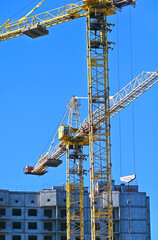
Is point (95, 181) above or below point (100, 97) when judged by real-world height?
below

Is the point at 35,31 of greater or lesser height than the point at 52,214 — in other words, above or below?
above

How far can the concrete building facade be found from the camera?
5433 inches

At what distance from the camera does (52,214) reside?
5502 inches

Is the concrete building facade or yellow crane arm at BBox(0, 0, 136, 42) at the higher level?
yellow crane arm at BBox(0, 0, 136, 42)

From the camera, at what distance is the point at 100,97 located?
101 m

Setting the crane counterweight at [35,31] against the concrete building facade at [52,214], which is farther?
the concrete building facade at [52,214]

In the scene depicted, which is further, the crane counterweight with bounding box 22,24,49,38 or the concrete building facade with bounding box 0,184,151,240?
the concrete building facade with bounding box 0,184,151,240

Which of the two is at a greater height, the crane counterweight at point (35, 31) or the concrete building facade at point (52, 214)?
the crane counterweight at point (35, 31)

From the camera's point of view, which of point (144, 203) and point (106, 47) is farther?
point (144, 203)

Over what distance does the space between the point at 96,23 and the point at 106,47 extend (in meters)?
3.61

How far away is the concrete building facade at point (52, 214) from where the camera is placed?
5433 inches

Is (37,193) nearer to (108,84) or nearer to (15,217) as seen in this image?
(15,217)

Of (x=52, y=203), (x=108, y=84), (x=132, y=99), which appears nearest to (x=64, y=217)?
(x=52, y=203)

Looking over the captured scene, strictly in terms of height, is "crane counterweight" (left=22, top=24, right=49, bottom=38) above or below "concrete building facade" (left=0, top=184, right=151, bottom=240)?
above
